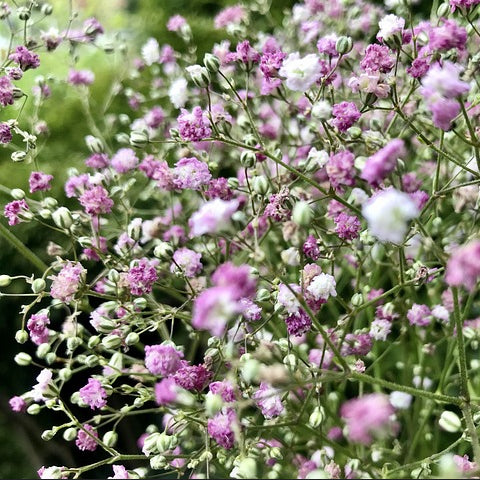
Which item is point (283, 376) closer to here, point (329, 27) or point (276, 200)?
point (276, 200)

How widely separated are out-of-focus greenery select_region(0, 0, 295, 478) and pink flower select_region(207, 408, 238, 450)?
69 centimetres

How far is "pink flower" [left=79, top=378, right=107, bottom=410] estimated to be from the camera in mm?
630

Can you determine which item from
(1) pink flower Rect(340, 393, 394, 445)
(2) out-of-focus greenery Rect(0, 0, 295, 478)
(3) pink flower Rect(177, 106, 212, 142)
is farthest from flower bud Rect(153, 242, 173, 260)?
(2) out-of-focus greenery Rect(0, 0, 295, 478)

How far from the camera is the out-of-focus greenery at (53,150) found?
3.98 feet

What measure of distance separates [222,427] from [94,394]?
0.17 m

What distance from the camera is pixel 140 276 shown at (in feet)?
2.08

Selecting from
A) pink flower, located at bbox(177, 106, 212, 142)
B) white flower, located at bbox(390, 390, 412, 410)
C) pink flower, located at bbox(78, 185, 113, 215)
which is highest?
pink flower, located at bbox(177, 106, 212, 142)

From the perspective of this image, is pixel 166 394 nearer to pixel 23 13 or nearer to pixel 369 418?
pixel 369 418

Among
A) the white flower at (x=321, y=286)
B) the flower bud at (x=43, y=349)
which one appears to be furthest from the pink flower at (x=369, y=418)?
the flower bud at (x=43, y=349)

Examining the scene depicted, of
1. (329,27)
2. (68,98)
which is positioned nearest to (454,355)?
(329,27)

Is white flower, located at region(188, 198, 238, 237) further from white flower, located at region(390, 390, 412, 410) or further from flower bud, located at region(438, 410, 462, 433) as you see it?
white flower, located at region(390, 390, 412, 410)

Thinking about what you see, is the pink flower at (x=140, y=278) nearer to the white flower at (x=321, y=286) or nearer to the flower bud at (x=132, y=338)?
the flower bud at (x=132, y=338)

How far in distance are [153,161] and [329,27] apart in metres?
0.46

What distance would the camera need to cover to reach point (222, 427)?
1.77ft
